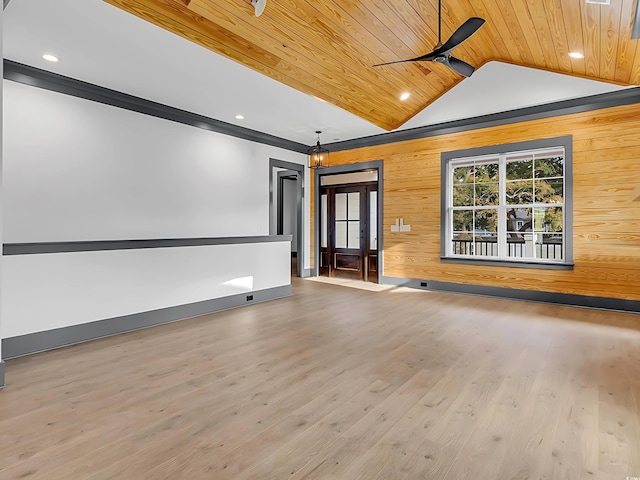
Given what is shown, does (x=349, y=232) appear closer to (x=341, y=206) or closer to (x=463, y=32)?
(x=341, y=206)

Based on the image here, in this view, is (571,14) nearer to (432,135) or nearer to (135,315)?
(432,135)

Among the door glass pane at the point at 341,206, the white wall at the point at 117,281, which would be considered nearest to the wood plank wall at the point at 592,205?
the door glass pane at the point at 341,206

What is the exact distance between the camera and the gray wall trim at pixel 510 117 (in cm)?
475

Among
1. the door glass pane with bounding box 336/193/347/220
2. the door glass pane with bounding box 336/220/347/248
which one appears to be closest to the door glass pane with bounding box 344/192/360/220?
the door glass pane with bounding box 336/193/347/220

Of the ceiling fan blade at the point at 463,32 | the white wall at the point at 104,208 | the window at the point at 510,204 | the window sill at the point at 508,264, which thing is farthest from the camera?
the window at the point at 510,204

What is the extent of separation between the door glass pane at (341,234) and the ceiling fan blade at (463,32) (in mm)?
4962

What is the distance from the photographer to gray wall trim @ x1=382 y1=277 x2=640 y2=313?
4.78 m

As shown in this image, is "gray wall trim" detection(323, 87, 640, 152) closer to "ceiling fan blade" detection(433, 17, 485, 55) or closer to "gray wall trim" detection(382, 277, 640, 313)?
"gray wall trim" detection(382, 277, 640, 313)

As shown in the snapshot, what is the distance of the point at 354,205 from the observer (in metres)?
7.77

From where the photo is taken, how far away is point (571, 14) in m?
3.32

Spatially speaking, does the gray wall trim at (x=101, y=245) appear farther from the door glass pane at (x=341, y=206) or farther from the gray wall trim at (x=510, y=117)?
the gray wall trim at (x=510, y=117)

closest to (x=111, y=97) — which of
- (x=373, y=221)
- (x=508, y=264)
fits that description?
(x=373, y=221)

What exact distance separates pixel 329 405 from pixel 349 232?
229 inches

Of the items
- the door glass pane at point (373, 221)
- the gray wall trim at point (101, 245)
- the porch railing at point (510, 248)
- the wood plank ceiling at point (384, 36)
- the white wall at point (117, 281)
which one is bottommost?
the white wall at point (117, 281)
